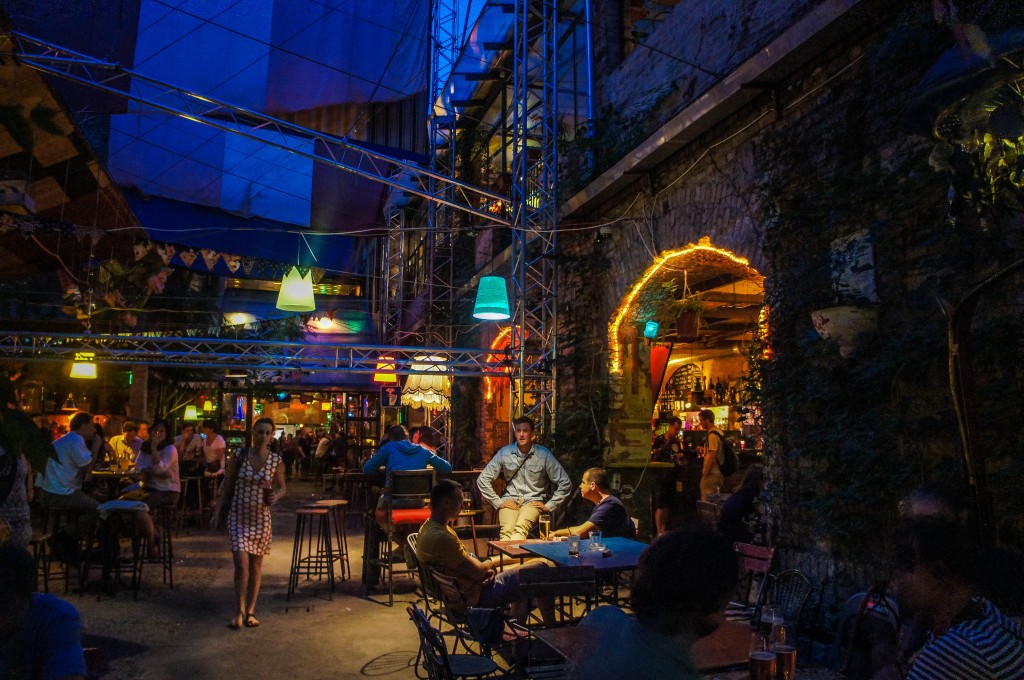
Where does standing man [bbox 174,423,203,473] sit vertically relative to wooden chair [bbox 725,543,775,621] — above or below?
above

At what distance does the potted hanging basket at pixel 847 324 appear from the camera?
534 cm

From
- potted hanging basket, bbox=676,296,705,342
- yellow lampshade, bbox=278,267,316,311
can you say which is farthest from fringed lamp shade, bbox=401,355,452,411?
potted hanging basket, bbox=676,296,705,342

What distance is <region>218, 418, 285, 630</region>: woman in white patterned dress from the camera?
6.73m

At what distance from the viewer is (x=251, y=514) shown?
678 centimetres

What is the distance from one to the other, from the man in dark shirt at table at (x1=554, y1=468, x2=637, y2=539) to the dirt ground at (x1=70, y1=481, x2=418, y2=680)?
5.76ft

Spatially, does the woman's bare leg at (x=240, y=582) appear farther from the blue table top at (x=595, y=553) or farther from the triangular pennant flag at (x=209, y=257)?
the triangular pennant flag at (x=209, y=257)

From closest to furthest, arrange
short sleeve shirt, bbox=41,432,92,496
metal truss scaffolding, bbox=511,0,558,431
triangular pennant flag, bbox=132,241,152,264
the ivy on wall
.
Answer: the ivy on wall < short sleeve shirt, bbox=41,432,92,496 < metal truss scaffolding, bbox=511,0,558,431 < triangular pennant flag, bbox=132,241,152,264

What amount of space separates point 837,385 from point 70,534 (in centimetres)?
791

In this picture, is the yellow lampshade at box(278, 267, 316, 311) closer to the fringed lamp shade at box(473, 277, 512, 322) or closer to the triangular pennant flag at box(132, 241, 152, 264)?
the fringed lamp shade at box(473, 277, 512, 322)

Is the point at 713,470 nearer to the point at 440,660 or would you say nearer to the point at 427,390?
the point at 427,390

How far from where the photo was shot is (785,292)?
6281 millimetres

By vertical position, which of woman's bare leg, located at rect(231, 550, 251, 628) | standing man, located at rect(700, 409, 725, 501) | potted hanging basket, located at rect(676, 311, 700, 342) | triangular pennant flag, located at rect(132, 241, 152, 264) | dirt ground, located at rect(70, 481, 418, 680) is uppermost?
triangular pennant flag, located at rect(132, 241, 152, 264)

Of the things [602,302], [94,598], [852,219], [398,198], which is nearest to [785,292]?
[852,219]

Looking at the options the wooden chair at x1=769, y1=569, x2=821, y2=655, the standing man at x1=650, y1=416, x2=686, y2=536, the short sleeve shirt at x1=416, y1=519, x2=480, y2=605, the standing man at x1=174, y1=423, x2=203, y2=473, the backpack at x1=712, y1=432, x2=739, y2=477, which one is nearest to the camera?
the short sleeve shirt at x1=416, y1=519, x2=480, y2=605
